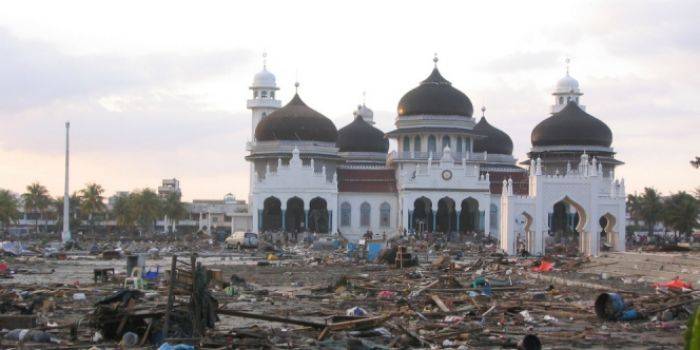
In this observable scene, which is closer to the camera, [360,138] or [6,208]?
[6,208]

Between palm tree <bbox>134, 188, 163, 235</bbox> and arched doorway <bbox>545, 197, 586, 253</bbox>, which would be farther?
palm tree <bbox>134, 188, 163, 235</bbox>

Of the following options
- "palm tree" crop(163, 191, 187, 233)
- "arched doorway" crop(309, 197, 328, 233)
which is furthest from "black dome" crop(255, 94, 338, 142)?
"palm tree" crop(163, 191, 187, 233)

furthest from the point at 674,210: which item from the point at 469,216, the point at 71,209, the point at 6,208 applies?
the point at 71,209

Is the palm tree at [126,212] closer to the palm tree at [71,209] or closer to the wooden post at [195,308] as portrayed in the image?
the palm tree at [71,209]

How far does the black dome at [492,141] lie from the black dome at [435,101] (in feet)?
23.0

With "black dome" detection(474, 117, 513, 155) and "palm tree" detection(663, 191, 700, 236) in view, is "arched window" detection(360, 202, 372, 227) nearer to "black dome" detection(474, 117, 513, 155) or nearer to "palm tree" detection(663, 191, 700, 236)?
"black dome" detection(474, 117, 513, 155)

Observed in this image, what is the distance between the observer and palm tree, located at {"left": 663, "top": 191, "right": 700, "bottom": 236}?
2790 inches

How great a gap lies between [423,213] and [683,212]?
16.5m

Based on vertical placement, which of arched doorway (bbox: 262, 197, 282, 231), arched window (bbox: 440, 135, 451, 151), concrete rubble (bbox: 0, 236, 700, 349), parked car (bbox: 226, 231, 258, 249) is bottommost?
concrete rubble (bbox: 0, 236, 700, 349)

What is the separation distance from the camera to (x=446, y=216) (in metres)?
75.8

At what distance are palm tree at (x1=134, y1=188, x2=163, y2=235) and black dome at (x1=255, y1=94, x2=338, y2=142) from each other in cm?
1489

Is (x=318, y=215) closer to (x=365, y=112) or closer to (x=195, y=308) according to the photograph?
(x=365, y=112)

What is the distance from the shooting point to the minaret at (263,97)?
3457 inches

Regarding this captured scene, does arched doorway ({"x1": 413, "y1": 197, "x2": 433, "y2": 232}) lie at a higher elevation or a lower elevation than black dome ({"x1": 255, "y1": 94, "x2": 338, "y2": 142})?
lower
